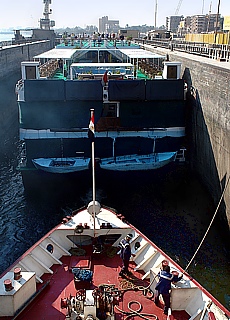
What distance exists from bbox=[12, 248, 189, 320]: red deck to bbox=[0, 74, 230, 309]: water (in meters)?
5.07

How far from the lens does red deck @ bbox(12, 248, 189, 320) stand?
28.2 ft

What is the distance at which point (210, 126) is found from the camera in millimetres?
18875

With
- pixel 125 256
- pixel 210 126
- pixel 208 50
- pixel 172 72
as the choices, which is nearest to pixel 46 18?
pixel 208 50

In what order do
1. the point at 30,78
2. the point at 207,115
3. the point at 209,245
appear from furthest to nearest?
1. the point at 30,78
2. the point at 207,115
3. the point at 209,245

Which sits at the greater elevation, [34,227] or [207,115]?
[207,115]

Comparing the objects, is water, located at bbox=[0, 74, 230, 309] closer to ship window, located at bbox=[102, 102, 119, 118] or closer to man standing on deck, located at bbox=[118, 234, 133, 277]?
ship window, located at bbox=[102, 102, 119, 118]

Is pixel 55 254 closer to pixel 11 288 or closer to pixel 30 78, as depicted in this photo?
pixel 11 288

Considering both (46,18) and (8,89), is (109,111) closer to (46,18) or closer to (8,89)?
(8,89)

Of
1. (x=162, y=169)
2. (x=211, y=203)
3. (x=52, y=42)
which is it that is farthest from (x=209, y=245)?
(x=52, y=42)

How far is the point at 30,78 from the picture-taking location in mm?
22094

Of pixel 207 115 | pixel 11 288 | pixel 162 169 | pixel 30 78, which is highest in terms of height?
pixel 30 78

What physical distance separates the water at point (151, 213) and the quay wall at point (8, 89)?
31.6 feet

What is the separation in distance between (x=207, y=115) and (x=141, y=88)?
415 centimetres

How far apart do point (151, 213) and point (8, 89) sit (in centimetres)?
3007
